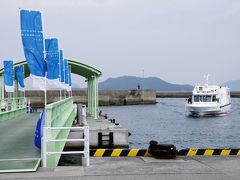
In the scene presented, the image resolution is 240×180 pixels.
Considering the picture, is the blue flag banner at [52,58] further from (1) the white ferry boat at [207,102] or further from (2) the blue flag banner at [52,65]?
(1) the white ferry boat at [207,102]

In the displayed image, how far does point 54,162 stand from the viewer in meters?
12.2

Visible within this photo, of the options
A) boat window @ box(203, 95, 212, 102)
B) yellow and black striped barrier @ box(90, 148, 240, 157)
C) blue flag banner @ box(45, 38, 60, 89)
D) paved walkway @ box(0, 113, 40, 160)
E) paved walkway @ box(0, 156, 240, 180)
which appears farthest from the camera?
boat window @ box(203, 95, 212, 102)

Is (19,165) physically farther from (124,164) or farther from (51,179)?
(124,164)

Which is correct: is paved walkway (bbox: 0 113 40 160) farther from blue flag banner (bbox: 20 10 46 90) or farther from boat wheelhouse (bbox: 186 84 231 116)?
boat wheelhouse (bbox: 186 84 231 116)

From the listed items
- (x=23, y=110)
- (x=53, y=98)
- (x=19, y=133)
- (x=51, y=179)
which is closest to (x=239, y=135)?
(x=23, y=110)

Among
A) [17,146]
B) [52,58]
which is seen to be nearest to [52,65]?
[52,58]

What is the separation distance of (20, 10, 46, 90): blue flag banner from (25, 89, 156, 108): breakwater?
93.9 metres

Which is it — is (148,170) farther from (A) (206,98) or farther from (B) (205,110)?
(A) (206,98)

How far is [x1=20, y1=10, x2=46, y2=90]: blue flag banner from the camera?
13.9 metres

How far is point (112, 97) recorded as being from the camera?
11681 cm

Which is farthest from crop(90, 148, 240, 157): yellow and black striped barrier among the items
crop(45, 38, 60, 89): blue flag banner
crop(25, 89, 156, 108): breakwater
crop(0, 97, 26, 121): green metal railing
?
crop(25, 89, 156, 108): breakwater

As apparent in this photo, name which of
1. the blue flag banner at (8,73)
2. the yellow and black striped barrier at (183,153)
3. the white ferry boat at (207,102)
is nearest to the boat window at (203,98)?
the white ferry boat at (207,102)

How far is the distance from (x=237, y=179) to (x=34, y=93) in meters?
103

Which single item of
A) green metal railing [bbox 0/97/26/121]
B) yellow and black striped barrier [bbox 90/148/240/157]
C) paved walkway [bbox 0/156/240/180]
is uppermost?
green metal railing [bbox 0/97/26/121]
